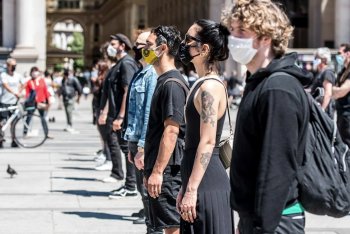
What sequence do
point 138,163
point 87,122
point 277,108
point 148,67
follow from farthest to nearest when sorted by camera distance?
point 87,122
point 148,67
point 138,163
point 277,108

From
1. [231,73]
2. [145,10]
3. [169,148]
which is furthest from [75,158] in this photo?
[145,10]

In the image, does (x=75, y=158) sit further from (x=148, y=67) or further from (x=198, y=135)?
(x=198, y=135)

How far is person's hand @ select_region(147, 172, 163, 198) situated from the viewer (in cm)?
660

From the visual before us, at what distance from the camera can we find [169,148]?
6.54 meters

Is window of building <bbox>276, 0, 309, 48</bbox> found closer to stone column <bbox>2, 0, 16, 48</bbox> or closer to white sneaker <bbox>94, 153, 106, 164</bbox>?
stone column <bbox>2, 0, 16, 48</bbox>

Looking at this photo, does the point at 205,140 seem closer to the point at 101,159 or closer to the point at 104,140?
the point at 104,140

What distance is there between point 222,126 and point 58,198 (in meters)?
6.52

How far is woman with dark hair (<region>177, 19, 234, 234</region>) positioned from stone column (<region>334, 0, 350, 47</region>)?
1591 inches

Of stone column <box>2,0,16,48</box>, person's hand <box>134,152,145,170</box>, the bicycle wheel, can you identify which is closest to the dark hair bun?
person's hand <box>134,152,145,170</box>

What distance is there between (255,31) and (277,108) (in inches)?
15.7

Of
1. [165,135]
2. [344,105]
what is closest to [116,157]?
[344,105]

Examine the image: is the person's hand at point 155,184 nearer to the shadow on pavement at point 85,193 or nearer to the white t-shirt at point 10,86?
the shadow on pavement at point 85,193

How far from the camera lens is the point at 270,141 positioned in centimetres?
409

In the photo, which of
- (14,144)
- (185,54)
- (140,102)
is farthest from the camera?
(14,144)
